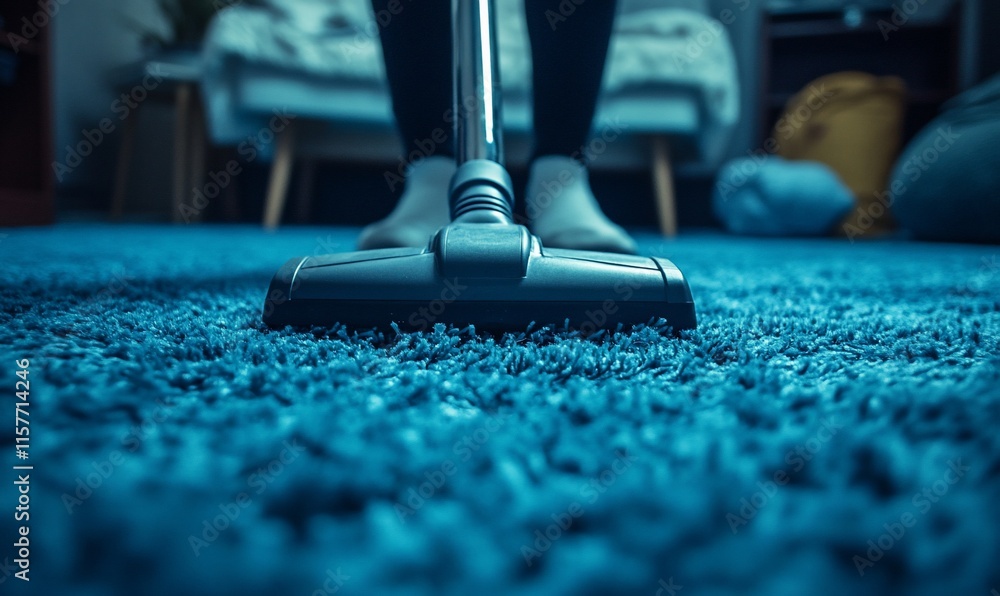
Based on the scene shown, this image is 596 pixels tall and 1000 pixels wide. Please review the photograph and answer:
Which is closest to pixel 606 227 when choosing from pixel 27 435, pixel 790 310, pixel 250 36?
pixel 790 310

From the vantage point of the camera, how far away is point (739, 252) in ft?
3.79

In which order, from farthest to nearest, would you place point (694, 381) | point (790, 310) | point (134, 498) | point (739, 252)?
1. point (739, 252)
2. point (790, 310)
3. point (694, 381)
4. point (134, 498)

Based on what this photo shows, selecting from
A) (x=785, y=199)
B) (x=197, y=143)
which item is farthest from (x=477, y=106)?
(x=197, y=143)

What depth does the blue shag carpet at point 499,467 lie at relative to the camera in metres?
0.16

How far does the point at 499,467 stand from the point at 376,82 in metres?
1.64

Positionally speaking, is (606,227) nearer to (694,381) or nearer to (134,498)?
(694,381)

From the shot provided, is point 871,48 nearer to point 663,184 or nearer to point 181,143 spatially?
point 663,184

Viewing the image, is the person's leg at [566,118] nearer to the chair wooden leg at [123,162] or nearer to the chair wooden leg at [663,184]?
the chair wooden leg at [663,184]

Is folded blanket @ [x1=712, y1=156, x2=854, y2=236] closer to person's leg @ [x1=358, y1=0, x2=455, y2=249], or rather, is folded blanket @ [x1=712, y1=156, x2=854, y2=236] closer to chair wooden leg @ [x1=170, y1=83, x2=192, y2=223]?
person's leg @ [x1=358, y1=0, x2=455, y2=249]

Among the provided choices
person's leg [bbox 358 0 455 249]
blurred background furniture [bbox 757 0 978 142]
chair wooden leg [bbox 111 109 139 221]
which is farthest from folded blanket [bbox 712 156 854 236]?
chair wooden leg [bbox 111 109 139 221]

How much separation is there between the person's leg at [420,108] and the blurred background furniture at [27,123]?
1.31 metres

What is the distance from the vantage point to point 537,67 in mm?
717

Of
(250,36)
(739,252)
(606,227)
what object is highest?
(250,36)

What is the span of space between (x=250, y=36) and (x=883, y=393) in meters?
1.64
